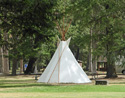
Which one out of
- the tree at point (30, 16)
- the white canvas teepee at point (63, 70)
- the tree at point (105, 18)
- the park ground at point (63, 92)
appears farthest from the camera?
the tree at point (105, 18)

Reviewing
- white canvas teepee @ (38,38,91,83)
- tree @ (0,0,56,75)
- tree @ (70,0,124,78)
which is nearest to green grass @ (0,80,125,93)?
white canvas teepee @ (38,38,91,83)

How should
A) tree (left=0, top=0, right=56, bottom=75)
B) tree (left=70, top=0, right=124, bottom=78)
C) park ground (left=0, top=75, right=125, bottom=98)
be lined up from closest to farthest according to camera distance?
park ground (left=0, top=75, right=125, bottom=98) < tree (left=0, top=0, right=56, bottom=75) < tree (left=70, top=0, right=124, bottom=78)

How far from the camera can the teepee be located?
31.9 meters

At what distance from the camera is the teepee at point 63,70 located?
31.9 meters

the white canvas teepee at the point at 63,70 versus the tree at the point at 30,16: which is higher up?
the tree at the point at 30,16

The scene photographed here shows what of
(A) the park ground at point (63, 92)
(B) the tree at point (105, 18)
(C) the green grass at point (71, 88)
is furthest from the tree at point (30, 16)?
(B) the tree at point (105, 18)

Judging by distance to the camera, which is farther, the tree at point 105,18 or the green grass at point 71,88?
the tree at point 105,18

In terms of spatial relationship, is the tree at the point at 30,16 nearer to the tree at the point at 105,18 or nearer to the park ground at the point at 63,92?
the park ground at the point at 63,92

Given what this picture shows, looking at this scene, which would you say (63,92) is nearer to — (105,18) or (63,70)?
(63,70)

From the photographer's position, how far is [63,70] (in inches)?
1271

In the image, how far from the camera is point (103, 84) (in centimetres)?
2980

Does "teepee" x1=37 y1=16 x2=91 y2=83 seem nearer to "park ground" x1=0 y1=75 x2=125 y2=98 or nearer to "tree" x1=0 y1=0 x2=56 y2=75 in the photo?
"tree" x1=0 y1=0 x2=56 y2=75

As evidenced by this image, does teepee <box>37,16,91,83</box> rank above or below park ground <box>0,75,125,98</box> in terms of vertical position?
above

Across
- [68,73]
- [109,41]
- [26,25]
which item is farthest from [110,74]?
[26,25]
